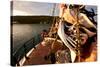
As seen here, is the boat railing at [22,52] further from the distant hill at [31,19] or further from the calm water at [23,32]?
the distant hill at [31,19]

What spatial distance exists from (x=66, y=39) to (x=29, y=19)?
1.33 feet

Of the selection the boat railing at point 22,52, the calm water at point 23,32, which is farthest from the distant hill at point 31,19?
the boat railing at point 22,52

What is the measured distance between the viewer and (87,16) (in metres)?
1.88

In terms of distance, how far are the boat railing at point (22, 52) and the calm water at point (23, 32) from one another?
26 mm

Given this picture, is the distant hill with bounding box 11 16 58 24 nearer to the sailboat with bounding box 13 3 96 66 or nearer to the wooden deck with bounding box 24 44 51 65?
the sailboat with bounding box 13 3 96 66

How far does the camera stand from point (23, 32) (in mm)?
1668

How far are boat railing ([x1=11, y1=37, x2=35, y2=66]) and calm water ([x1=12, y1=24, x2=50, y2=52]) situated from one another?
0.03 meters

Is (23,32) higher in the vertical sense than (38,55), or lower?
higher

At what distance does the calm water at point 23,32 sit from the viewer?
1.64 meters

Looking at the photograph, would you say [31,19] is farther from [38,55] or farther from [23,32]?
[38,55]

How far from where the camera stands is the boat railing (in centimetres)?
163

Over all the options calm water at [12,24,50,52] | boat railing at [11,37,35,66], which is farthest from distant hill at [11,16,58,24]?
boat railing at [11,37,35,66]

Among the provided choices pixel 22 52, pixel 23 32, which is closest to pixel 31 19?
pixel 23 32

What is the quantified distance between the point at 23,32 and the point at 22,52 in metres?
0.18
